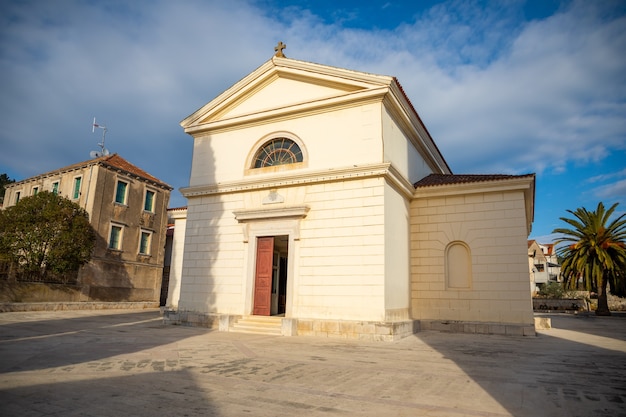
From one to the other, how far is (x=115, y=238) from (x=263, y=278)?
53.2 feet

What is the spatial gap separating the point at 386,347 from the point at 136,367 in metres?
5.91

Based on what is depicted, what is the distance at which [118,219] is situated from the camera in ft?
85.0

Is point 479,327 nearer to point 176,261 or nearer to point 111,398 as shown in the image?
point 111,398

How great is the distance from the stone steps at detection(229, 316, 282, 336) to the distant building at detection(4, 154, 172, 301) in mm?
14614

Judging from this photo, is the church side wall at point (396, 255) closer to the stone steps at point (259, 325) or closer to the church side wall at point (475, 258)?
the church side wall at point (475, 258)

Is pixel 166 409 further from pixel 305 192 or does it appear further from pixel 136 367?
pixel 305 192

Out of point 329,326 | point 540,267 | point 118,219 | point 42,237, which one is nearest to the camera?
point 329,326

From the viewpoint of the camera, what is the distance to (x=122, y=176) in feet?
86.7

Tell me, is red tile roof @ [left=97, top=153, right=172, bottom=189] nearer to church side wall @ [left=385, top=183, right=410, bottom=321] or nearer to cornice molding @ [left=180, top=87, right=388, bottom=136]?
cornice molding @ [left=180, top=87, right=388, bottom=136]

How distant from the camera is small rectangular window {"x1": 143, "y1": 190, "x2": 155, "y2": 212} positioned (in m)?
28.1

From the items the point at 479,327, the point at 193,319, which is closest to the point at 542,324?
the point at 479,327

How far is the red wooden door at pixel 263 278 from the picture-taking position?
13.8m

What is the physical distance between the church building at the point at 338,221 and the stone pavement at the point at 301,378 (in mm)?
2600

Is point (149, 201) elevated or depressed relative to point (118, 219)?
elevated
